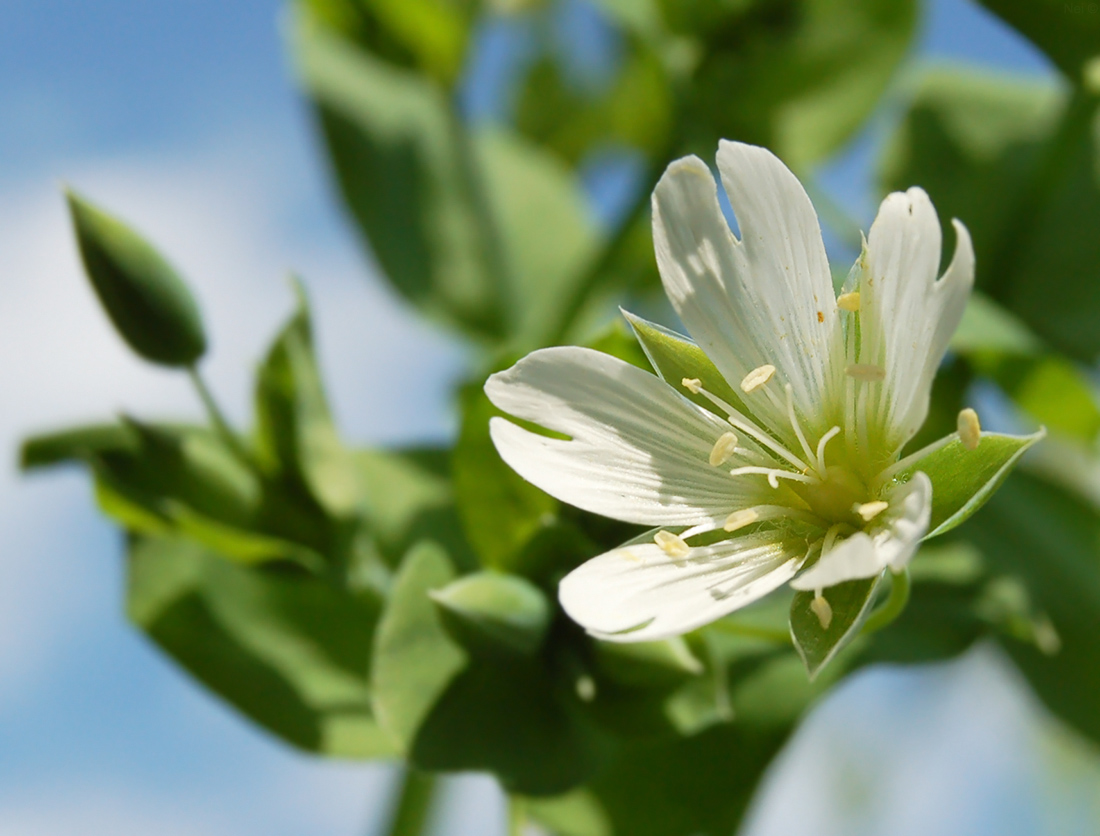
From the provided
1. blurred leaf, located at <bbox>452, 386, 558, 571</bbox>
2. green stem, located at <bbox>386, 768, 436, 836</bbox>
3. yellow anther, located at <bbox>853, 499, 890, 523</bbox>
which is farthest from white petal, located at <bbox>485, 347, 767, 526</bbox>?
green stem, located at <bbox>386, 768, 436, 836</bbox>

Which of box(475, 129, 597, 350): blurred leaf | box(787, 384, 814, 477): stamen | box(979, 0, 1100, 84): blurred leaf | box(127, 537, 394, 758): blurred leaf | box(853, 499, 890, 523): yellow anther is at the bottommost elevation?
box(127, 537, 394, 758): blurred leaf

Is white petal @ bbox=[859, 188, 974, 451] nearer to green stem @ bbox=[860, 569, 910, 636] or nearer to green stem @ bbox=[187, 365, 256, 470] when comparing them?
green stem @ bbox=[860, 569, 910, 636]

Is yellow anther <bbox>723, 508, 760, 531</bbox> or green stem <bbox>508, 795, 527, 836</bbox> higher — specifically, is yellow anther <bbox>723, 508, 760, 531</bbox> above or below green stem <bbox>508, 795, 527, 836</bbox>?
above

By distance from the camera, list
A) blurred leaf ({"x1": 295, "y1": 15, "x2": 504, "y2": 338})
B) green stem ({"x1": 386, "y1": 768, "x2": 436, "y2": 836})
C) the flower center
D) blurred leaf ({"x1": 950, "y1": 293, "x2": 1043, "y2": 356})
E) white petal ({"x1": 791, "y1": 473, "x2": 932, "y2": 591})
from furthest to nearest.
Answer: blurred leaf ({"x1": 295, "y1": 15, "x2": 504, "y2": 338})
green stem ({"x1": 386, "y1": 768, "x2": 436, "y2": 836})
blurred leaf ({"x1": 950, "y1": 293, "x2": 1043, "y2": 356})
the flower center
white petal ({"x1": 791, "y1": 473, "x2": 932, "y2": 591})

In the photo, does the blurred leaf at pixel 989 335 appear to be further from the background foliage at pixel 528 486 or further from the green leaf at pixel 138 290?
the green leaf at pixel 138 290

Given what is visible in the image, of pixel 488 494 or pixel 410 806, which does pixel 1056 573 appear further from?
pixel 410 806

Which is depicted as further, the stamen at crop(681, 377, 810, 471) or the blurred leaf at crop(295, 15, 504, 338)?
the blurred leaf at crop(295, 15, 504, 338)

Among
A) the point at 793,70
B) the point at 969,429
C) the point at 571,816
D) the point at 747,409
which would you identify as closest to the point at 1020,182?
the point at 793,70
